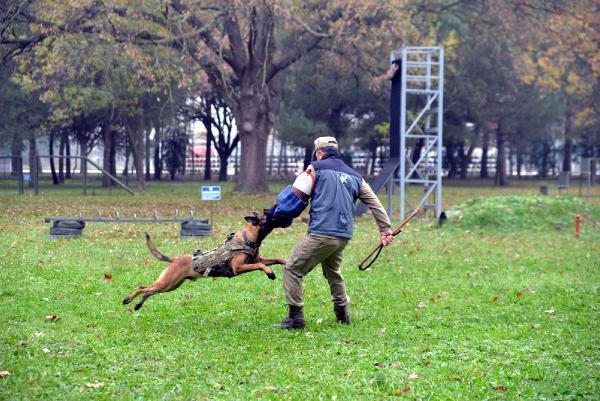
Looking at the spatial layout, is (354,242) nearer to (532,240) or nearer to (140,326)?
(532,240)

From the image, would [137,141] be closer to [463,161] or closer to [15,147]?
[15,147]

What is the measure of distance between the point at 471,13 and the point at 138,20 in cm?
1331

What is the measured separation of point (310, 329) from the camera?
25.2 ft

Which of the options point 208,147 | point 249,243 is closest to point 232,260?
point 249,243

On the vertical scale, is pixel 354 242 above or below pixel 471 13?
below

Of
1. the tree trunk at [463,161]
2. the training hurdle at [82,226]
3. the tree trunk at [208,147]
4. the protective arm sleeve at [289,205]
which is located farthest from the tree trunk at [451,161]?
the protective arm sleeve at [289,205]

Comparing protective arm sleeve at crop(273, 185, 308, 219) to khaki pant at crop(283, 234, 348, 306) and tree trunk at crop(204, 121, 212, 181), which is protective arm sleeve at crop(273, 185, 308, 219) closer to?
khaki pant at crop(283, 234, 348, 306)

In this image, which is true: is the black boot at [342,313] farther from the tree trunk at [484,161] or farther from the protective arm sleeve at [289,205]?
the tree trunk at [484,161]

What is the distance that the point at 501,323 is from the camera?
316 inches

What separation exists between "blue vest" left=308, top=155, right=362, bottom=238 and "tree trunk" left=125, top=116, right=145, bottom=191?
26.1 meters

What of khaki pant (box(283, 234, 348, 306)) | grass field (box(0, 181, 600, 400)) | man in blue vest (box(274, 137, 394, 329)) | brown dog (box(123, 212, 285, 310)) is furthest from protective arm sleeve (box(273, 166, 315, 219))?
grass field (box(0, 181, 600, 400))

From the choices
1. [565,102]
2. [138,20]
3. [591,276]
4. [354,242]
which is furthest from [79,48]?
[565,102]

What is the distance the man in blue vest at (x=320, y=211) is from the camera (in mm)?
7375

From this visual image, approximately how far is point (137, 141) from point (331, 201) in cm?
2844
